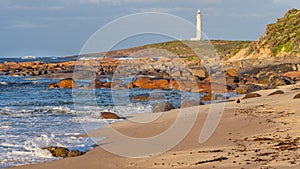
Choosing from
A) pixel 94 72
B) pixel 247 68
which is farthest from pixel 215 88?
pixel 94 72

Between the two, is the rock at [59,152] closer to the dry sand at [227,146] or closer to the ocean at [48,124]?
the ocean at [48,124]

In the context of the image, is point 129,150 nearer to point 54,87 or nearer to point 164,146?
point 164,146

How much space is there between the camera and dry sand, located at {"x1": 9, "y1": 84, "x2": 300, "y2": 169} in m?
8.62

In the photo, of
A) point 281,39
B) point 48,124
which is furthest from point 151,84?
point 281,39

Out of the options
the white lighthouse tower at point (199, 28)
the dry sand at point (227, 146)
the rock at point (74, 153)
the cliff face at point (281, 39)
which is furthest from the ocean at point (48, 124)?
the white lighthouse tower at point (199, 28)

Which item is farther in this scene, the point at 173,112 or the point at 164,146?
the point at 173,112

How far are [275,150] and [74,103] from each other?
16157 millimetres

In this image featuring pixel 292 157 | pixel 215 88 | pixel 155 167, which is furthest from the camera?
pixel 215 88

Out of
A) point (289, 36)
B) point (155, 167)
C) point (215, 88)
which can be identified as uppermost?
point (289, 36)

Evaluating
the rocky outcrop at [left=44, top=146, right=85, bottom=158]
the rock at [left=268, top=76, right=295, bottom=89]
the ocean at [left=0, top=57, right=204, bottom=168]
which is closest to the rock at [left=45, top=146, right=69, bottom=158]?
the rocky outcrop at [left=44, top=146, right=85, bottom=158]

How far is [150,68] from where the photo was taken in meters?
50.9

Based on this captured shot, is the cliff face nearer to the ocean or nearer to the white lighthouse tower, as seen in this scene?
the ocean

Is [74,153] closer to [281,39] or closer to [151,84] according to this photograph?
[151,84]

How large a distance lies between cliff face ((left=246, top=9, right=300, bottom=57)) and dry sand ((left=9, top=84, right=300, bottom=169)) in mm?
28613
